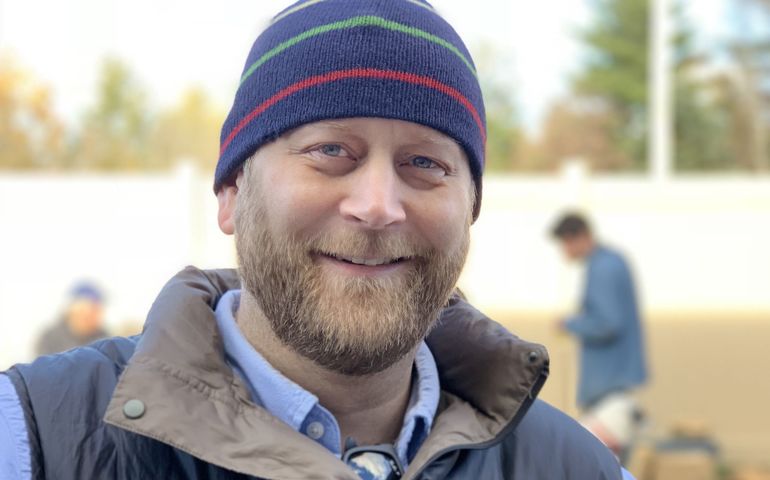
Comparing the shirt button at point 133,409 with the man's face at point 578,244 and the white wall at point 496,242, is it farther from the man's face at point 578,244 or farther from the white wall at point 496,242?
the white wall at point 496,242

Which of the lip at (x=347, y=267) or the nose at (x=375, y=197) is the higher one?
the nose at (x=375, y=197)

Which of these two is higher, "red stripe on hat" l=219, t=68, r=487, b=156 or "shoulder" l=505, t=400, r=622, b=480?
"red stripe on hat" l=219, t=68, r=487, b=156

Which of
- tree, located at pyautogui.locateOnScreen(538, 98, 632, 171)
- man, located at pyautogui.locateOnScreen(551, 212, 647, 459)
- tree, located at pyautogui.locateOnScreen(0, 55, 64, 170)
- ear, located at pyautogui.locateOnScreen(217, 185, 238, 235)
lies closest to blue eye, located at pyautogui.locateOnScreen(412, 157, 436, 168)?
ear, located at pyautogui.locateOnScreen(217, 185, 238, 235)

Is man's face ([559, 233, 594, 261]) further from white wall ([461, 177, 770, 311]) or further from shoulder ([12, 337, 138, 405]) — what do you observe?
white wall ([461, 177, 770, 311])

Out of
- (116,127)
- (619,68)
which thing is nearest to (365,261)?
(116,127)

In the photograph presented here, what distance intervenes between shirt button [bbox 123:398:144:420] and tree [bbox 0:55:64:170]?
108 ft

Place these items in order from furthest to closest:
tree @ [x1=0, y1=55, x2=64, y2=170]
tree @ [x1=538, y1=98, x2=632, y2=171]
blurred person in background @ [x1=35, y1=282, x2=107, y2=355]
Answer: tree @ [x1=538, y1=98, x2=632, y2=171] → tree @ [x1=0, y1=55, x2=64, y2=170] → blurred person in background @ [x1=35, y1=282, x2=107, y2=355]

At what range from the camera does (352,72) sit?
170 cm

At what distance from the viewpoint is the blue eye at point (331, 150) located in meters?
1.69

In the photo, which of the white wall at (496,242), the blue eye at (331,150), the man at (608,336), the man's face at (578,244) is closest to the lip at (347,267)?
the blue eye at (331,150)

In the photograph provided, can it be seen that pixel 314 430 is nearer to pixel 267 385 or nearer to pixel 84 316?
pixel 267 385

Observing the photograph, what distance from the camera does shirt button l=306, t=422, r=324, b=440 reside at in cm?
170

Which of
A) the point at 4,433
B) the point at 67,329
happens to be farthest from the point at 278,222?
the point at 67,329

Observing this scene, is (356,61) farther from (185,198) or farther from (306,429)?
(185,198)
